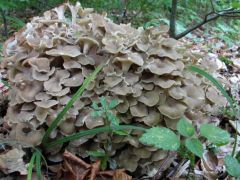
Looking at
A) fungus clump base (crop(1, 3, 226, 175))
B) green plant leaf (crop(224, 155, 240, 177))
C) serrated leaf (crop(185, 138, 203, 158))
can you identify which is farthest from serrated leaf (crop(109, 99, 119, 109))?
green plant leaf (crop(224, 155, 240, 177))

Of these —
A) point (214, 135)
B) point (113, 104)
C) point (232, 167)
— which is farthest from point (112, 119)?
point (232, 167)

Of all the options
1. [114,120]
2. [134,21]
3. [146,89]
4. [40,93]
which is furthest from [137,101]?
[134,21]

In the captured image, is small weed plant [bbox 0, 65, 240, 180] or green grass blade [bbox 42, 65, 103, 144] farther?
green grass blade [bbox 42, 65, 103, 144]

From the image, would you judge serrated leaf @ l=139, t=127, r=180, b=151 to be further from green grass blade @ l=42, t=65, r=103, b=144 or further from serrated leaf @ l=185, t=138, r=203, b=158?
green grass blade @ l=42, t=65, r=103, b=144

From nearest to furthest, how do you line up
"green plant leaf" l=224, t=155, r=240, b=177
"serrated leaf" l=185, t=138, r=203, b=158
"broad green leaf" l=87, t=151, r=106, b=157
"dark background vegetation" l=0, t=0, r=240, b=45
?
"serrated leaf" l=185, t=138, r=203, b=158 → "green plant leaf" l=224, t=155, r=240, b=177 → "broad green leaf" l=87, t=151, r=106, b=157 → "dark background vegetation" l=0, t=0, r=240, b=45

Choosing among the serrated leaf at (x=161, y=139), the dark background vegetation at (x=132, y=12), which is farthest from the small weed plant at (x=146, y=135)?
the dark background vegetation at (x=132, y=12)

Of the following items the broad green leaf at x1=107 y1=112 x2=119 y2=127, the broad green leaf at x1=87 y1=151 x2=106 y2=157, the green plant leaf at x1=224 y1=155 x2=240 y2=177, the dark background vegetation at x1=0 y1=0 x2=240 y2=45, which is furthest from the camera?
the dark background vegetation at x1=0 y1=0 x2=240 y2=45

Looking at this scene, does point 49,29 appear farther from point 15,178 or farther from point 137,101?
point 15,178

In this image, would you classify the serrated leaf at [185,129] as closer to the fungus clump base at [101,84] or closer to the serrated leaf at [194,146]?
the serrated leaf at [194,146]

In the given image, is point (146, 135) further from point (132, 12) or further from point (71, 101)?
point (132, 12)
